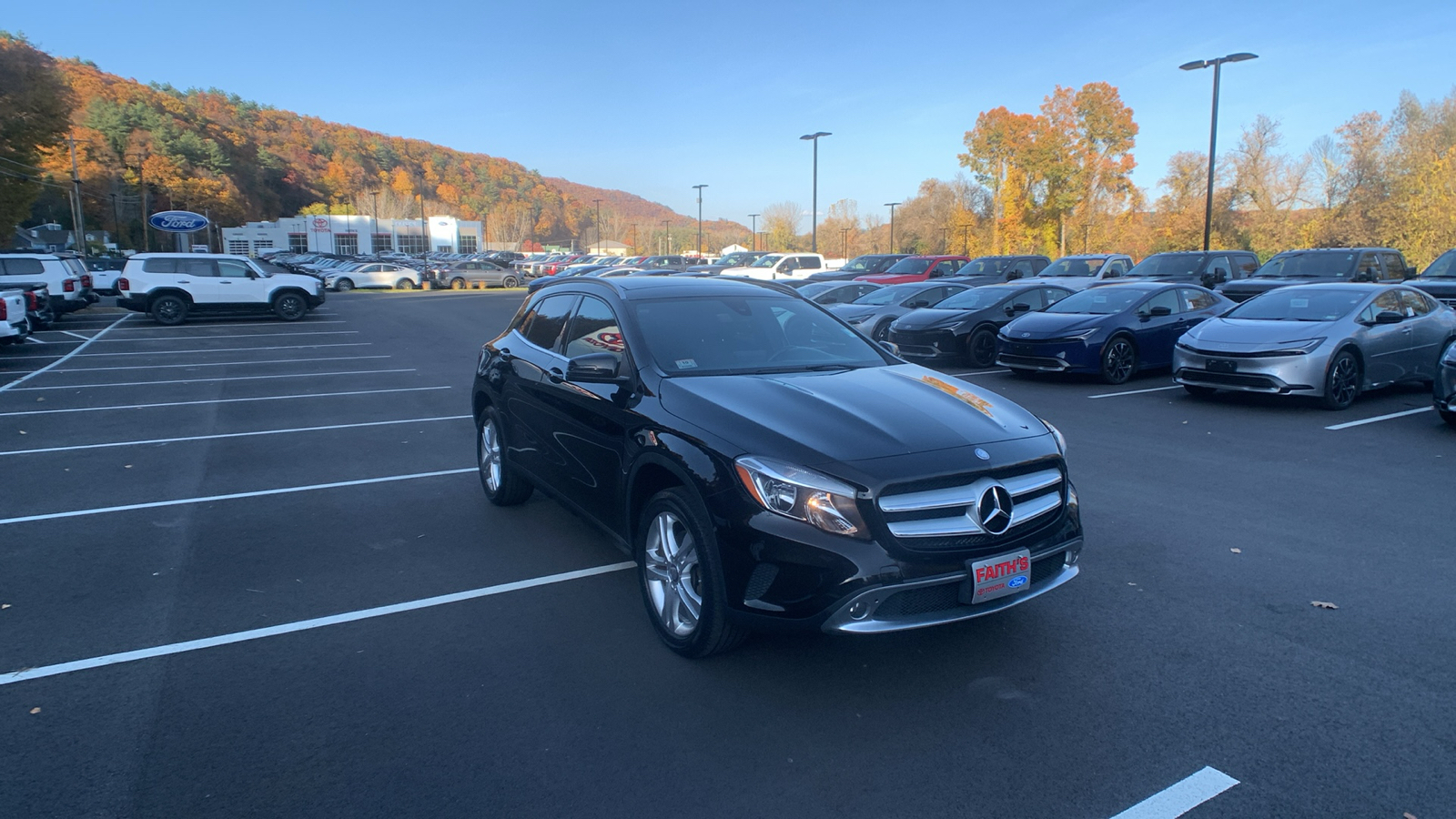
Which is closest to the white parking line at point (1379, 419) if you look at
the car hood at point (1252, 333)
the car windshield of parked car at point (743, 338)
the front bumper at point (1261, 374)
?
the front bumper at point (1261, 374)

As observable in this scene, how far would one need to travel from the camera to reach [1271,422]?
9375 millimetres

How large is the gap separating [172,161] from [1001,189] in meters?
78.8

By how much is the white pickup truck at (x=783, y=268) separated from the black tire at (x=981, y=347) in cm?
1401

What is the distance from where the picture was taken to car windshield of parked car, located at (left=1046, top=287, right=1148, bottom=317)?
12867mm

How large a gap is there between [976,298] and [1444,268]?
8.81m

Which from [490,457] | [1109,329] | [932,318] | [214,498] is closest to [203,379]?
[214,498]

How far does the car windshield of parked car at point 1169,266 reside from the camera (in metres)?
18.5

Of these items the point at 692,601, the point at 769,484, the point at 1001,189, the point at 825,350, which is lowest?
the point at 692,601

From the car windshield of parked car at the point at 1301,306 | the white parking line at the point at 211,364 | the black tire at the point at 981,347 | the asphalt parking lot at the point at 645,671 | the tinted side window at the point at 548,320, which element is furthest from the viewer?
the white parking line at the point at 211,364

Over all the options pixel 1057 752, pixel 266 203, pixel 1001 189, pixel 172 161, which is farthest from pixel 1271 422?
pixel 266 203

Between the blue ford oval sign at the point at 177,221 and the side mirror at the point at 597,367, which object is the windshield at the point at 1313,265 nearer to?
the side mirror at the point at 597,367

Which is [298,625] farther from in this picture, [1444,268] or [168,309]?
[168,309]

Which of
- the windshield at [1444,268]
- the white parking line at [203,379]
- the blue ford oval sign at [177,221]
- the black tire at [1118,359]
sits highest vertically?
the blue ford oval sign at [177,221]

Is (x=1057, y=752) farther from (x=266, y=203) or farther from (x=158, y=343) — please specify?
(x=266, y=203)
